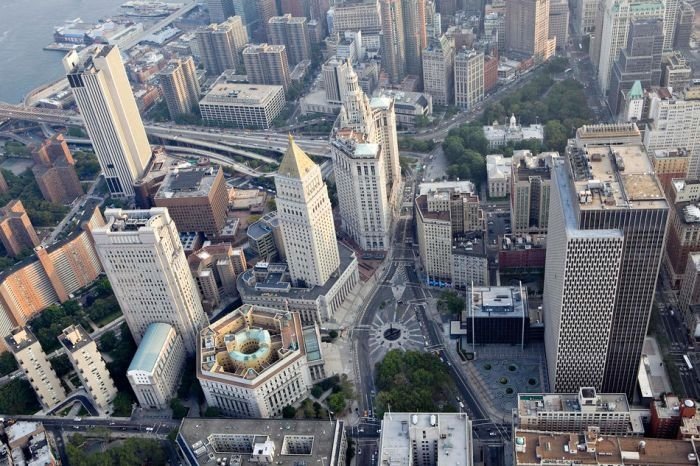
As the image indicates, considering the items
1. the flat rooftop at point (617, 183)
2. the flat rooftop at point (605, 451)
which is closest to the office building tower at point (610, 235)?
the flat rooftop at point (617, 183)

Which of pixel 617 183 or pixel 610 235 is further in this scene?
pixel 617 183

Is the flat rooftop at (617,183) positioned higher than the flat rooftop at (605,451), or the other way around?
the flat rooftop at (617,183)

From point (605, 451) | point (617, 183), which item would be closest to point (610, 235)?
point (617, 183)

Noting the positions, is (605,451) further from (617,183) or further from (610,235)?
(617,183)

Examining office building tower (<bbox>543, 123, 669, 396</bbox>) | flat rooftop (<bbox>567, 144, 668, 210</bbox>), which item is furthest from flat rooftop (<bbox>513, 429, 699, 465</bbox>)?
flat rooftop (<bbox>567, 144, 668, 210</bbox>)

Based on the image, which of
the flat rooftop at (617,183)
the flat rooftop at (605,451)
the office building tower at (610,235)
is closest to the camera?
the office building tower at (610,235)

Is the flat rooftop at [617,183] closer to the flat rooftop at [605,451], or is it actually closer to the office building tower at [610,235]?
the office building tower at [610,235]

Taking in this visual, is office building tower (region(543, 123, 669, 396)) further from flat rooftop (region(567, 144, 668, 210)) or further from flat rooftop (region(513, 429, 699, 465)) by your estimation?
flat rooftop (region(513, 429, 699, 465))
